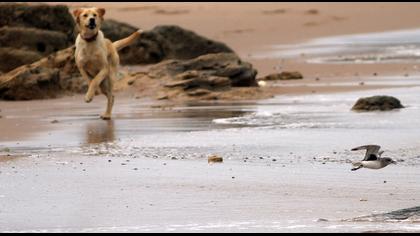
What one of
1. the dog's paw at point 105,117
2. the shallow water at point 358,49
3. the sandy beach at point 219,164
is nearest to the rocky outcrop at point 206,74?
the sandy beach at point 219,164

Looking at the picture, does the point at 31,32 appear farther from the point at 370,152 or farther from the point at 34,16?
the point at 370,152

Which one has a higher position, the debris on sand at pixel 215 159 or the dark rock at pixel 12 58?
the dark rock at pixel 12 58

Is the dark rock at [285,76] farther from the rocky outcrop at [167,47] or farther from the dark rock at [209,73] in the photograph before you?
the rocky outcrop at [167,47]

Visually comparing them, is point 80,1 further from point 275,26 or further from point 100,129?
point 100,129

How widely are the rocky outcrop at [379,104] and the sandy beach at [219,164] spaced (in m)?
0.28

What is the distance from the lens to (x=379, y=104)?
14.0 m

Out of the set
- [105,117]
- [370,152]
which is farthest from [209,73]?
[370,152]

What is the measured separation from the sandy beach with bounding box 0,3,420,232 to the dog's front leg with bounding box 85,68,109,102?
0.31m

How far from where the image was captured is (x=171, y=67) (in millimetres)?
18250

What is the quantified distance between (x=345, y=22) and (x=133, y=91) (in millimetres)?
18244

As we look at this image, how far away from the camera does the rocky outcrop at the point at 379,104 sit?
46.0ft

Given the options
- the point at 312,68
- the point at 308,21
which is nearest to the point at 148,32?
the point at 312,68

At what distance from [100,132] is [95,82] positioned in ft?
6.85

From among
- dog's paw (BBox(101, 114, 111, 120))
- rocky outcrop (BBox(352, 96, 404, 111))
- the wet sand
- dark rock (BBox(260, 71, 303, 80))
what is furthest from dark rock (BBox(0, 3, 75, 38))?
the wet sand
